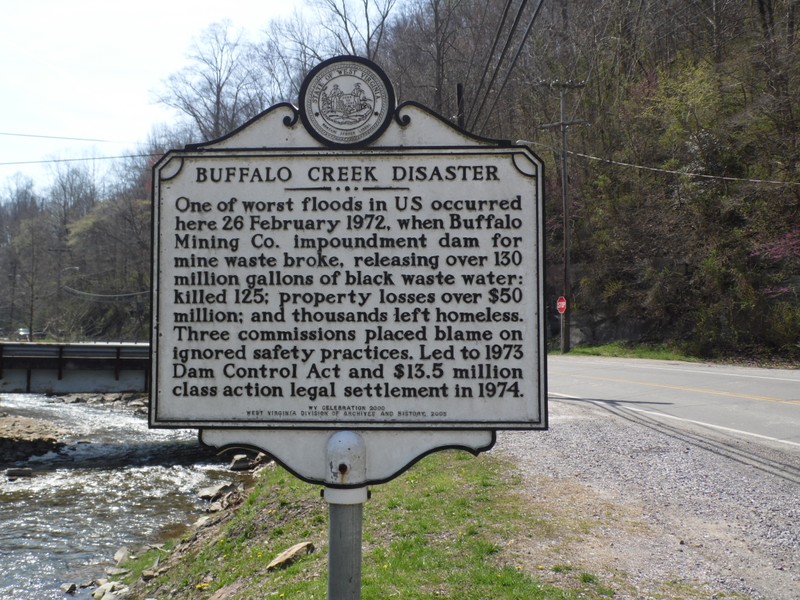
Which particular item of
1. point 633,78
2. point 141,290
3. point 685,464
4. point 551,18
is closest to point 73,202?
point 141,290

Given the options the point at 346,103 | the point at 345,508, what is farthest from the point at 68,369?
the point at 346,103

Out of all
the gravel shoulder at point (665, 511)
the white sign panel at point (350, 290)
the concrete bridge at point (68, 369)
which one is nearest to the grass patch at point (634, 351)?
the gravel shoulder at point (665, 511)

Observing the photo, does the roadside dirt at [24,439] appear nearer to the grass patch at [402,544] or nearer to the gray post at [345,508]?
the grass patch at [402,544]

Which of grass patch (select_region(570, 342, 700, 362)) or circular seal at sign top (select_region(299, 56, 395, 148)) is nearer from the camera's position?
circular seal at sign top (select_region(299, 56, 395, 148))

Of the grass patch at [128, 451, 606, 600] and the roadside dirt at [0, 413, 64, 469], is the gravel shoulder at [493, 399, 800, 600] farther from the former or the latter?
the roadside dirt at [0, 413, 64, 469]

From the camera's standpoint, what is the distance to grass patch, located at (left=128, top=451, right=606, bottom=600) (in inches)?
206

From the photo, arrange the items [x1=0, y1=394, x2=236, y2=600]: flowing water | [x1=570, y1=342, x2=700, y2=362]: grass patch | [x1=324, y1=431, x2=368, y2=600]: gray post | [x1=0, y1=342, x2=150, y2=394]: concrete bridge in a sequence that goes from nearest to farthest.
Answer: [x1=324, y1=431, x2=368, y2=600]: gray post
[x1=0, y1=394, x2=236, y2=600]: flowing water
[x1=0, y1=342, x2=150, y2=394]: concrete bridge
[x1=570, y1=342, x2=700, y2=362]: grass patch

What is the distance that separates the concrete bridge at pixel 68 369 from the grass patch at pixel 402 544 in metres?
12.4

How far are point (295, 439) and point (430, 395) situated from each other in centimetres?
68

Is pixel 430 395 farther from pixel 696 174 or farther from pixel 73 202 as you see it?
pixel 73 202

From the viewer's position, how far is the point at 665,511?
6.75 metres

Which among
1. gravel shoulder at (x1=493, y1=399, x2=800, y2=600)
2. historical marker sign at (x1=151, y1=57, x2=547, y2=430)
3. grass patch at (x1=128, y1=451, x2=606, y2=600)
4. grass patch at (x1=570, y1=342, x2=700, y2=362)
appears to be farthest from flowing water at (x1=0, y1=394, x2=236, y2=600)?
grass patch at (x1=570, y1=342, x2=700, y2=362)

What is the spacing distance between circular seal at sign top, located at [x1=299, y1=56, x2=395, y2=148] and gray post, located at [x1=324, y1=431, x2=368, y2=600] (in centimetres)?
145

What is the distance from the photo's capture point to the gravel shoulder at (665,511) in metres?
5.15
